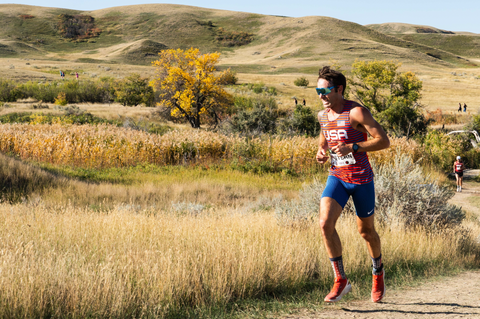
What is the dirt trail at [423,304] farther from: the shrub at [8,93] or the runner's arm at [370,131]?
the shrub at [8,93]

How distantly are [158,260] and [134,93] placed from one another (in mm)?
39884

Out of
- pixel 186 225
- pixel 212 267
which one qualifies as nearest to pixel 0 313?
pixel 212 267

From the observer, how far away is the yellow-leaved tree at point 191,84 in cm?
2706

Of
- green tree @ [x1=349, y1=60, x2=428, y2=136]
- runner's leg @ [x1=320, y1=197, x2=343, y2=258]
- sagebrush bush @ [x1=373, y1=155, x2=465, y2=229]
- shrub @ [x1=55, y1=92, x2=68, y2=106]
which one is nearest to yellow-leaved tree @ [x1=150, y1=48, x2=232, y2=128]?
green tree @ [x1=349, y1=60, x2=428, y2=136]

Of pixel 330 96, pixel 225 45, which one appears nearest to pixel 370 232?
pixel 330 96

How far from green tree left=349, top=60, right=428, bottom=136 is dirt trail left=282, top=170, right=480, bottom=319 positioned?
20.0 m

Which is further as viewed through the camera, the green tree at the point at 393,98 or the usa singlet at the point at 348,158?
the green tree at the point at 393,98

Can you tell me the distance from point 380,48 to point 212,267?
523 ft

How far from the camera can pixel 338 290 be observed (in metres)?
4.47

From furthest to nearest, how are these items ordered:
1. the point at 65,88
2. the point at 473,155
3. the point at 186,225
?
the point at 65,88, the point at 473,155, the point at 186,225

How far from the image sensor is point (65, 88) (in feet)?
142

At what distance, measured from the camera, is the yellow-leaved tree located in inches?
1065

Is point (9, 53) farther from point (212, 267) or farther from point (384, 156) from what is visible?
point (212, 267)

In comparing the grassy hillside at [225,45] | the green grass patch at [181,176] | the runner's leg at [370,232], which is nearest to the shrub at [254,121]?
the green grass patch at [181,176]
